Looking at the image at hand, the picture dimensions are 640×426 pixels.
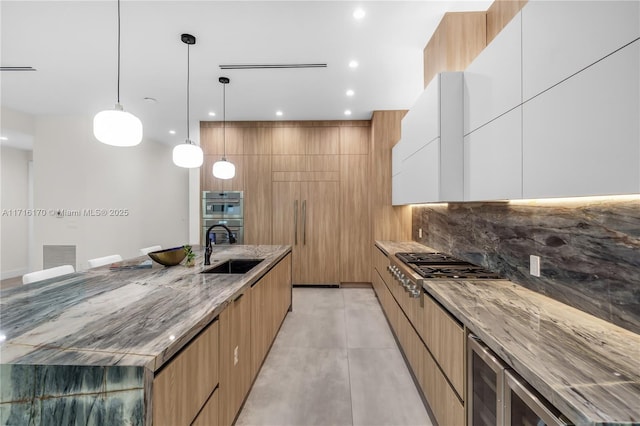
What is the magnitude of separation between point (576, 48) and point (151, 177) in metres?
7.39

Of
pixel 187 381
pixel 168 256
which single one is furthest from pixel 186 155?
pixel 187 381

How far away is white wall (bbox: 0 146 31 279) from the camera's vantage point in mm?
5207

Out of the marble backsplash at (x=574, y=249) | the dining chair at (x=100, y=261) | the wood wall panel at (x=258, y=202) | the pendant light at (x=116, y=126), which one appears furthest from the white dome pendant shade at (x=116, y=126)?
the wood wall panel at (x=258, y=202)

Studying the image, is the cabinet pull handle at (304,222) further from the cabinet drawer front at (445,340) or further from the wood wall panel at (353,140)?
the cabinet drawer front at (445,340)

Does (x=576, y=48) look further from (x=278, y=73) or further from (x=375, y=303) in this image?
(x=375, y=303)

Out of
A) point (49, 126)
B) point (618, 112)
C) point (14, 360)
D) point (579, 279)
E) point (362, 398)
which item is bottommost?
point (362, 398)

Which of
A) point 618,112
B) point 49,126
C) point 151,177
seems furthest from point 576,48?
point 151,177

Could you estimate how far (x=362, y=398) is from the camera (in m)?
1.92

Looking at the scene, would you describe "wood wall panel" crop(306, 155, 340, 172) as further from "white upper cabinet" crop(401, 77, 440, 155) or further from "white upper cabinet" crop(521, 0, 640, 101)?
"white upper cabinet" crop(521, 0, 640, 101)

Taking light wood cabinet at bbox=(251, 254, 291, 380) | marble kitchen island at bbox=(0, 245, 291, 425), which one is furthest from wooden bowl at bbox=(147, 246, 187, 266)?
light wood cabinet at bbox=(251, 254, 291, 380)

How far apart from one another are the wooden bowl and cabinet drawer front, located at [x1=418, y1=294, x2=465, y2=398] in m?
2.00

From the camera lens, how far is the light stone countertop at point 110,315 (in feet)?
2.75

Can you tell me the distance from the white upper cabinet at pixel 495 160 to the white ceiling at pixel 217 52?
1257mm

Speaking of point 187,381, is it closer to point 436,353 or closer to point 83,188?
point 436,353
